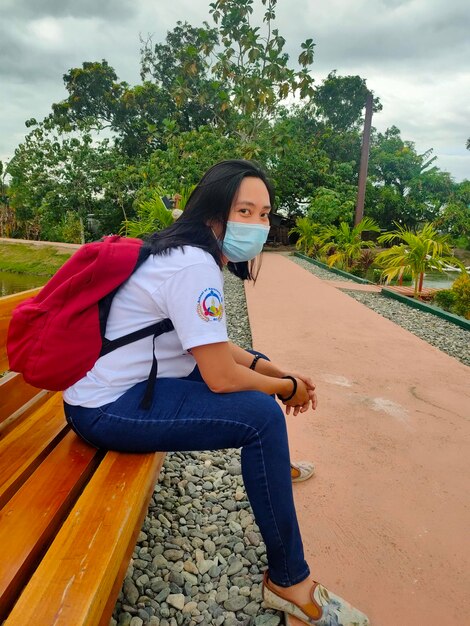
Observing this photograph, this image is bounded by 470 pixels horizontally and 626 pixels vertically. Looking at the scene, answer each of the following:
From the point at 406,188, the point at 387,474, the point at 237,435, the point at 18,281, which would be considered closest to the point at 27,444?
the point at 237,435

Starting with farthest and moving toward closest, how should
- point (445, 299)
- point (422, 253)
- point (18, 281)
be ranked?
point (18, 281), point (422, 253), point (445, 299)

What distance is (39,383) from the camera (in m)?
1.31

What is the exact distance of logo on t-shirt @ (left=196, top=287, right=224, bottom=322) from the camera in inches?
48.5

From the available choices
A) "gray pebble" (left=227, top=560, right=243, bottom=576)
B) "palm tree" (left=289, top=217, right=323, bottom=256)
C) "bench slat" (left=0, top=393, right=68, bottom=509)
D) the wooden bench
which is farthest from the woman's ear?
"palm tree" (left=289, top=217, right=323, bottom=256)

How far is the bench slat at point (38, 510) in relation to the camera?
37.2 inches

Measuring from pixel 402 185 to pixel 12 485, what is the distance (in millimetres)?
22403

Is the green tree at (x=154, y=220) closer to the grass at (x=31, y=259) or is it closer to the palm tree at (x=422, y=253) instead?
the palm tree at (x=422, y=253)

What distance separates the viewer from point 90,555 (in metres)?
0.97

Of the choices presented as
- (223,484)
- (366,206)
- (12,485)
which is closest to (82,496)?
(12,485)

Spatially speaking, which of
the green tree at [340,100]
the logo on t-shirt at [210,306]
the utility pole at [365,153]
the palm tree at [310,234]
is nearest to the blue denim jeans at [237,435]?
the logo on t-shirt at [210,306]

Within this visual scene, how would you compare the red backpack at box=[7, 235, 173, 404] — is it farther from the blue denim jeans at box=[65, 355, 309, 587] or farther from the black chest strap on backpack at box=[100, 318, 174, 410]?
the blue denim jeans at box=[65, 355, 309, 587]

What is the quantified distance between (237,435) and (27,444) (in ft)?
2.19

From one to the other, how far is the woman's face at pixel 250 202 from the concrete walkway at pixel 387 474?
1.15m

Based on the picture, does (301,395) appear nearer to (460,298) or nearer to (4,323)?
(4,323)
